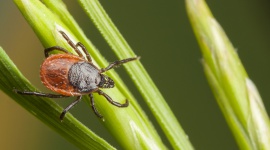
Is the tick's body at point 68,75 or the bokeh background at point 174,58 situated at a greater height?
the tick's body at point 68,75

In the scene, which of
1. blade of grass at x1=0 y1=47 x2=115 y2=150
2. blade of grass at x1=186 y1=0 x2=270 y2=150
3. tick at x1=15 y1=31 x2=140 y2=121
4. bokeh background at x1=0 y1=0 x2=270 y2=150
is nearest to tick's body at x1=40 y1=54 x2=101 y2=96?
tick at x1=15 y1=31 x2=140 y2=121

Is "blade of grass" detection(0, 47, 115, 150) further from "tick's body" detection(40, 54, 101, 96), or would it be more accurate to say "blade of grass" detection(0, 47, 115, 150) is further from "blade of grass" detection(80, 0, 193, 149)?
"tick's body" detection(40, 54, 101, 96)

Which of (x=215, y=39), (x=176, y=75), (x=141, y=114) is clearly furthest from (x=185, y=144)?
(x=176, y=75)

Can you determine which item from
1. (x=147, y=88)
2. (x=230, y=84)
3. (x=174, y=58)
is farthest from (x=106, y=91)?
(x=174, y=58)

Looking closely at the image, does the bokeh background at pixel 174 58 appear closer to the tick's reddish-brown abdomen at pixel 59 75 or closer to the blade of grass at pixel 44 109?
the tick's reddish-brown abdomen at pixel 59 75

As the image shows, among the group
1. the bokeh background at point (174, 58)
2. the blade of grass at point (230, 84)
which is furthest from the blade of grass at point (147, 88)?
the bokeh background at point (174, 58)

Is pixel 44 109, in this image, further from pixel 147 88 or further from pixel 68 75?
pixel 68 75

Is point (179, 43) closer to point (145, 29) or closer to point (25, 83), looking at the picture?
point (145, 29)
